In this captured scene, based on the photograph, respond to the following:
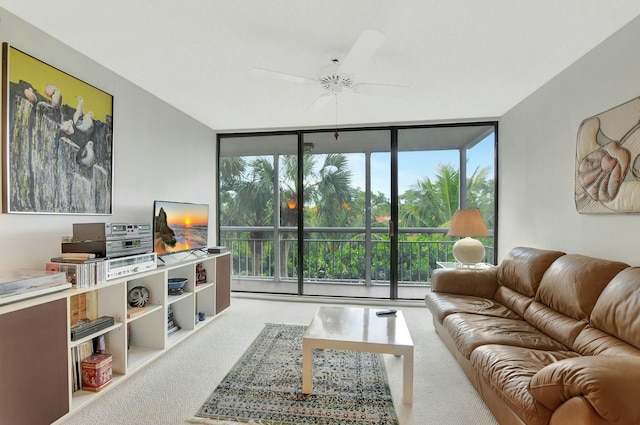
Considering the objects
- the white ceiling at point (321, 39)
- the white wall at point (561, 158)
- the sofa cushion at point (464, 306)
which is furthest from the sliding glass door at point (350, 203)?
the sofa cushion at point (464, 306)

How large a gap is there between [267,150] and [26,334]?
331 cm

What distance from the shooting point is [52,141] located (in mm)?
1896

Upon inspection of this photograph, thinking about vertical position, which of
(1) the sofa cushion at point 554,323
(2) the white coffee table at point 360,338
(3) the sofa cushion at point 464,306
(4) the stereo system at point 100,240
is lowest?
(2) the white coffee table at point 360,338

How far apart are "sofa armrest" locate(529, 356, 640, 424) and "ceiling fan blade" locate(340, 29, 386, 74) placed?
1703 mm

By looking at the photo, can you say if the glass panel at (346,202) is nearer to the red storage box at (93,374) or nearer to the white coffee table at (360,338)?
the white coffee table at (360,338)

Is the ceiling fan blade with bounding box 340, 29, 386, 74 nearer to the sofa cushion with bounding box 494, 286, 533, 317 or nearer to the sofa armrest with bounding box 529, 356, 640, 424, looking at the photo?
the sofa armrest with bounding box 529, 356, 640, 424

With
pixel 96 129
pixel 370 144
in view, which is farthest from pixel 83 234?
pixel 370 144

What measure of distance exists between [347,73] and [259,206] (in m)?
2.77

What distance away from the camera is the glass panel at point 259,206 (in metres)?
4.21

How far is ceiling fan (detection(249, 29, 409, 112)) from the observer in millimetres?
1546

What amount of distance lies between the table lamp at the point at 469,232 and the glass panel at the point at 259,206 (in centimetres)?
221

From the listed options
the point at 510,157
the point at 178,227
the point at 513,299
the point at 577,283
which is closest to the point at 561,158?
the point at 510,157

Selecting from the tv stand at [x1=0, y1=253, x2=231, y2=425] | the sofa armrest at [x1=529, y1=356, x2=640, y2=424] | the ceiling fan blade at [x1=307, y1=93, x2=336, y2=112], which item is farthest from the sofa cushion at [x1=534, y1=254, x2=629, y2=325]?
the tv stand at [x1=0, y1=253, x2=231, y2=425]

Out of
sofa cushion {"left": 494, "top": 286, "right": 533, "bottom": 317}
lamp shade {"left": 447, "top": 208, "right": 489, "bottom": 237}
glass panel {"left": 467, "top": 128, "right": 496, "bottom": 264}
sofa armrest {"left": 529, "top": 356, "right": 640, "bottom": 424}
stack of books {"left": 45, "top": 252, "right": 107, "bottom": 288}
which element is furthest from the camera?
glass panel {"left": 467, "top": 128, "right": 496, "bottom": 264}
